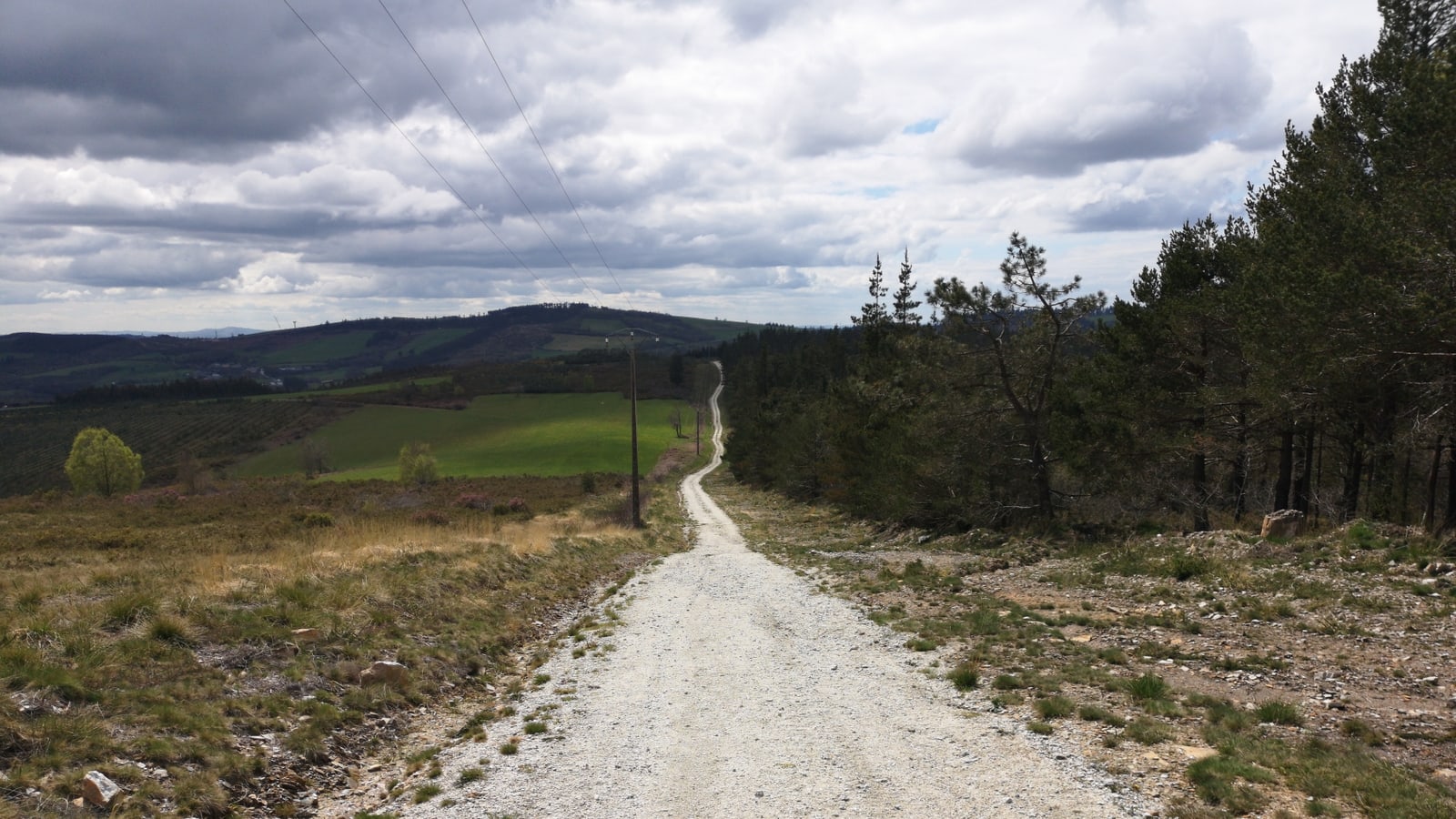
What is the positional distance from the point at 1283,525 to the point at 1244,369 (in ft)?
17.9

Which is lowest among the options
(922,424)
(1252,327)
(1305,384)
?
(922,424)

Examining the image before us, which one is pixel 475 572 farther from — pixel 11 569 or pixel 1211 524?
pixel 1211 524

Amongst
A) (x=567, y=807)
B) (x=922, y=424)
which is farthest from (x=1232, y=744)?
(x=922, y=424)

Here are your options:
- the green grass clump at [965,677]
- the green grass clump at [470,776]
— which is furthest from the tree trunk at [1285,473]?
the green grass clump at [470,776]

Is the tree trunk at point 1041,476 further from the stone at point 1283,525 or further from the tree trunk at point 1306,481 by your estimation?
the stone at point 1283,525

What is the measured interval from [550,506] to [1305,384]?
131 feet

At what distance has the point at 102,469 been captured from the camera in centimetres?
6994

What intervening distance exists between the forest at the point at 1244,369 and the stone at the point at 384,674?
57.7 feet

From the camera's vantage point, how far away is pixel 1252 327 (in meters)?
18.3

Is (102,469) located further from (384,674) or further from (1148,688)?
(1148,688)

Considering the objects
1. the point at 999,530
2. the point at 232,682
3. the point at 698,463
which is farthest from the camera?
the point at 698,463

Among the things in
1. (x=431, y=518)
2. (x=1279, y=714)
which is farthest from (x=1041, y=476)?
(x=431, y=518)

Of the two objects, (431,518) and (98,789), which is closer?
(98,789)

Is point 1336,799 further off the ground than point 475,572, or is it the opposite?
point 1336,799
